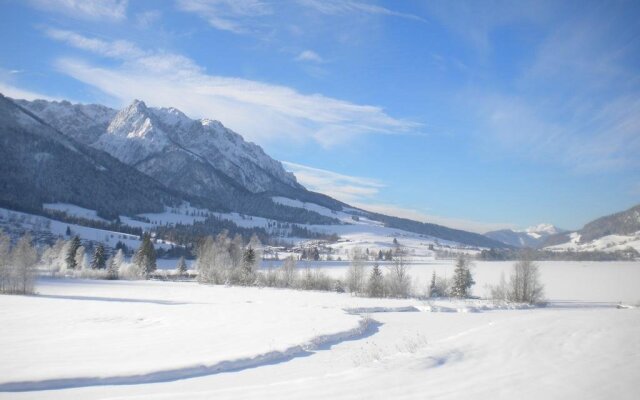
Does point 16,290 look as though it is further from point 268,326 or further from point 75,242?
point 268,326

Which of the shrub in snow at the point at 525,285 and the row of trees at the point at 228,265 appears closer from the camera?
the shrub in snow at the point at 525,285

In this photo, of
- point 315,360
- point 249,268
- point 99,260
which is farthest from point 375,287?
point 99,260

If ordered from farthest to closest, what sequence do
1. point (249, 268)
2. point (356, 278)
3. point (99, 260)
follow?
point (99, 260) < point (249, 268) < point (356, 278)

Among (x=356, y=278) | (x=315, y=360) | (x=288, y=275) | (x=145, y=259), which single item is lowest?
(x=288, y=275)

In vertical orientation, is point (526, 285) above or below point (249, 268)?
above

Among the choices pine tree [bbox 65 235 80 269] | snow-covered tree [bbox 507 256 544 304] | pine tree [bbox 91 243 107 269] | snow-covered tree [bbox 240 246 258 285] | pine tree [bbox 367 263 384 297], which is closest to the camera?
snow-covered tree [bbox 507 256 544 304]

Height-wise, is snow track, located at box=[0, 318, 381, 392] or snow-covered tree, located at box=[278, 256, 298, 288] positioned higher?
snow track, located at box=[0, 318, 381, 392]

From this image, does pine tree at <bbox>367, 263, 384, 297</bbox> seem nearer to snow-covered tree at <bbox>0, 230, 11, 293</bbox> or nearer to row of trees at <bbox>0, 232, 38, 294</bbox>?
row of trees at <bbox>0, 232, 38, 294</bbox>

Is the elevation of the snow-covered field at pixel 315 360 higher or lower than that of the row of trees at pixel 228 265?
higher

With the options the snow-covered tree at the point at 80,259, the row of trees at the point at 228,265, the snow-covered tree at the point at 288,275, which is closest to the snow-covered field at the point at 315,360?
the row of trees at the point at 228,265

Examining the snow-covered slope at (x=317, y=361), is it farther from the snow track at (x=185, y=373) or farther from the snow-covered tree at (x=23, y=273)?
the snow-covered tree at (x=23, y=273)

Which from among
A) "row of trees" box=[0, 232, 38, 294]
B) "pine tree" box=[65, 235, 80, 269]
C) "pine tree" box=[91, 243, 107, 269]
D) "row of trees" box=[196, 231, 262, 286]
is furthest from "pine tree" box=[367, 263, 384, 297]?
"pine tree" box=[65, 235, 80, 269]

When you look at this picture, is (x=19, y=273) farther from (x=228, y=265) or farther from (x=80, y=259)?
(x=228, y=265)

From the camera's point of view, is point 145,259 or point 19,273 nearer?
point 19,273
